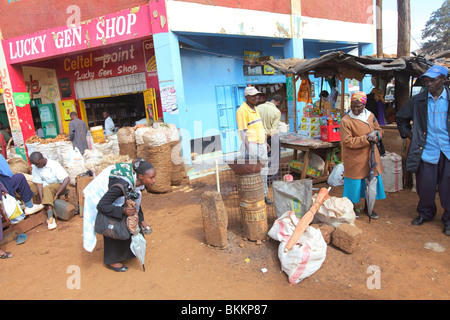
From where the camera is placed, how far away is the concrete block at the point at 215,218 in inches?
136

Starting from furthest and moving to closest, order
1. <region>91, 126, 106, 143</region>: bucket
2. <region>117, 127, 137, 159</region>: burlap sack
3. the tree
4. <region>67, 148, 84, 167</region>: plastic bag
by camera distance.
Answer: the tree → <region>91, 126, 106, 143</region>: bucket → <region>117, 127, 137, 159</region>: burlap sack → <region>67, 148, 84, 167</region>: plastic bag

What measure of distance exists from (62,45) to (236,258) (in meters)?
8.10

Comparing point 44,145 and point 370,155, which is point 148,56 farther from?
point 370,155

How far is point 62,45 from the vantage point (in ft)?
26.8

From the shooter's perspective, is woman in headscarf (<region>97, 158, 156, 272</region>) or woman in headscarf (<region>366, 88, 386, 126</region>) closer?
woman in headscarf (<region>97, 158, 156, 272</region>)

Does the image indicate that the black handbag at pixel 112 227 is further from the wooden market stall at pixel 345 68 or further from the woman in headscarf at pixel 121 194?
the wooden market stall at pixel 345 68

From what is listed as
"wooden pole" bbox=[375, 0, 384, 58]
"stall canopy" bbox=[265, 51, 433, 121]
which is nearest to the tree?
"wooden pole" bbox=[375, 0, 384, 58]

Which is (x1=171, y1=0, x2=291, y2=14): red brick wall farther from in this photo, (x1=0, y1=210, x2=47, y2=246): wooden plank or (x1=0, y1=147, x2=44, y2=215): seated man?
(x1=0, y1=210, x2=47, y2=246): wooden plank

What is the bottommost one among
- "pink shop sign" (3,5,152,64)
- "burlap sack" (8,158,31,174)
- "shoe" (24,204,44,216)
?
"shoe" (24,204,44,216)

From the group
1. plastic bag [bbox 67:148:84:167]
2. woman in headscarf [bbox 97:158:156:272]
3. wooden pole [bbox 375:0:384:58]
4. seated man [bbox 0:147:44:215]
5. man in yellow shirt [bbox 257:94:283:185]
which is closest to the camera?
woman in headscarf [bbox 97:158:156:272]

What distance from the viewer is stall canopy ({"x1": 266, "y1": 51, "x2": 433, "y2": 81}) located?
515 centimetres

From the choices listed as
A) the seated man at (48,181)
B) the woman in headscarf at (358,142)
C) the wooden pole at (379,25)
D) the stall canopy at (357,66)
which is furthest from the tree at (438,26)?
the seated man at (48,181)

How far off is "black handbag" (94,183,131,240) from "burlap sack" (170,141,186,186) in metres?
3.32

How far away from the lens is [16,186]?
15.4 feet
